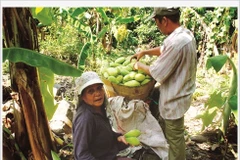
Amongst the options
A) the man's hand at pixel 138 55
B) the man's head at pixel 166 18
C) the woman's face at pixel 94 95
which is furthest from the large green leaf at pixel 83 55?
the man's head at pixel 166 18

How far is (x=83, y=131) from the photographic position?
193cm

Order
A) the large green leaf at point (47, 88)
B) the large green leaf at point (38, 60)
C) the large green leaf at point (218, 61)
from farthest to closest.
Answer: the large green leaf at point (47, 88) < the large green leaf at point (218, 61) < the large green leaf at point (38, 60)

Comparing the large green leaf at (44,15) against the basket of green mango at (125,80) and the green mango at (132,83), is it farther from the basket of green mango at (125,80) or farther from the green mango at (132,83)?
the green mango at (132,83)

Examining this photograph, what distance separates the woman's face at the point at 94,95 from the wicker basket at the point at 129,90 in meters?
0.03

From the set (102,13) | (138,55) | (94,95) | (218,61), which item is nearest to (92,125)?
(94,95)

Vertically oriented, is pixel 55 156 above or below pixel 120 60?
below

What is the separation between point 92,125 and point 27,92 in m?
0.35

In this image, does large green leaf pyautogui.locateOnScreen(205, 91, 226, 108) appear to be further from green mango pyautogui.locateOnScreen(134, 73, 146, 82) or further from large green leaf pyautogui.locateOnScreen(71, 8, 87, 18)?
large green leaf pyautogui.locateOnScreen(71, 8, 87, 18)

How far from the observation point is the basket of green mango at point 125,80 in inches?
74.6

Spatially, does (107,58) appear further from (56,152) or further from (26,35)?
(56,152)

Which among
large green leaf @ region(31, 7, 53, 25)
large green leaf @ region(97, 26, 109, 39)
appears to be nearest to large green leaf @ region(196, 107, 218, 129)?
large green leaf @ region(97, 26, 109, 39)

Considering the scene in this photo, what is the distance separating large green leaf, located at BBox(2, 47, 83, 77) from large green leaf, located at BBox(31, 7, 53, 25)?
6.8 inches

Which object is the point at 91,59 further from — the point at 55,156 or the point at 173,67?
the point at 55,156

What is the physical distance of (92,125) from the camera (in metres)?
1.93
